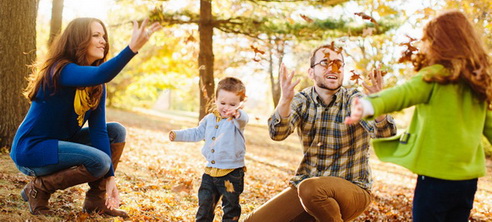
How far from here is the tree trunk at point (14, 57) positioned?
16.8 feet

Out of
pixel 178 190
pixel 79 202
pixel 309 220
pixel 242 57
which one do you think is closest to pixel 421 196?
pixel 309 220

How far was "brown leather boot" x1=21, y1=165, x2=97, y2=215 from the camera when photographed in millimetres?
3332

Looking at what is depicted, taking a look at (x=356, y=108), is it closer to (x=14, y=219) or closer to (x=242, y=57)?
(x=14, y=219)

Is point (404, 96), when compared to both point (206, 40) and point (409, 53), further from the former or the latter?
point (206, 40)

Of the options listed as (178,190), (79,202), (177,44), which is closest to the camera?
(79,202)

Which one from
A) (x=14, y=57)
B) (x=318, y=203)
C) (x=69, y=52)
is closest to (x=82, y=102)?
(x=69, y=52)

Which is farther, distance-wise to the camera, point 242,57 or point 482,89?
point 242,57

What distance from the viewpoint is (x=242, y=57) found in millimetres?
20203

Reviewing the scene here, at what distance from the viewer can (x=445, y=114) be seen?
2.36 meters

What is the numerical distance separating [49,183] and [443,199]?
8.90 feet

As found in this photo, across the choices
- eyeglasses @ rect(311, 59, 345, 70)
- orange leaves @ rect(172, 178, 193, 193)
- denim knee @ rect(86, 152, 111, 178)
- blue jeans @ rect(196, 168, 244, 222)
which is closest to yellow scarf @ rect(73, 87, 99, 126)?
denim knee @ rect(86, 152, 111, 178)

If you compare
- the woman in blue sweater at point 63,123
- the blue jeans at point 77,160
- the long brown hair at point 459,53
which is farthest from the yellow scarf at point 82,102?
the long brown hair at point 459,53

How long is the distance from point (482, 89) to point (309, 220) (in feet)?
5.28

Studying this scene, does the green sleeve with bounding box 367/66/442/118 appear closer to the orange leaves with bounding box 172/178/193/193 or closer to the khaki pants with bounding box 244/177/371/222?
the khaki pants with bounding box 244/177/371/222
